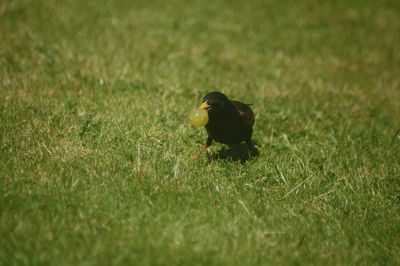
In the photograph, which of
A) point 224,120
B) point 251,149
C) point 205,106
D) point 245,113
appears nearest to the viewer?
point 205,106

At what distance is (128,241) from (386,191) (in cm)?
311

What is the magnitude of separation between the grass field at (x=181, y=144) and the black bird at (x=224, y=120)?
1.07 feet

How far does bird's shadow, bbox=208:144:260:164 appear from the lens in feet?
18.2

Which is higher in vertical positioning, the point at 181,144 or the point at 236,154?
the point at 181,144

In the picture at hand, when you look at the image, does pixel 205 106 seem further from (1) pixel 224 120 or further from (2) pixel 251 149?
(2) pixel 251 149

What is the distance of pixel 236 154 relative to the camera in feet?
19.0

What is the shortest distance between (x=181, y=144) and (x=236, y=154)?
0.78m

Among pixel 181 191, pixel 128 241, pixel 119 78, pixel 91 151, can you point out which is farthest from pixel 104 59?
pixel 128 241

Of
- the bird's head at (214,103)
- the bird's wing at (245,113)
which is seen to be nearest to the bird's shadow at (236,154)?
the bird's wing at (245,113)

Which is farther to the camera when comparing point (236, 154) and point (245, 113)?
point (236, 154)

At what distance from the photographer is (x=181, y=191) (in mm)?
4445

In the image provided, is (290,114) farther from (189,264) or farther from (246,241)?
(189,264)

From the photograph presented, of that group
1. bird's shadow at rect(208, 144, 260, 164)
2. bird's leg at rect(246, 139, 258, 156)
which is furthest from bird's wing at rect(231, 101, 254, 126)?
bird's shadow at rect(208, 144, 260, 164)

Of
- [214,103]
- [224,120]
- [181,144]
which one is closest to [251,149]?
[224,120]
